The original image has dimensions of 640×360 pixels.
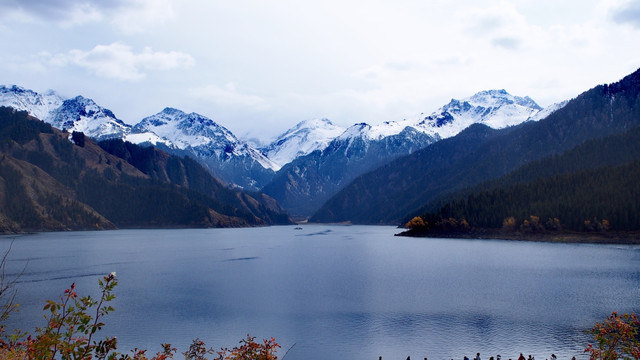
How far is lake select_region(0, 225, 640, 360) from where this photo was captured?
55.6 m

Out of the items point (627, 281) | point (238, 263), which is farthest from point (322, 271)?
point (627, 281)

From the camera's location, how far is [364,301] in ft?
262

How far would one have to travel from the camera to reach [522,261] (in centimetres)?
13525

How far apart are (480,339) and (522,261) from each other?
87.7 meters

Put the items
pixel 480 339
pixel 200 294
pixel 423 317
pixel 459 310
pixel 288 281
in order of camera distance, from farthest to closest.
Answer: pixel 288 281, pixel 200 294, pixel 459 310, pixel 423 317, pixel 480 339

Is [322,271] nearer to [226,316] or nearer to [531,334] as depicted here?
[226,316]

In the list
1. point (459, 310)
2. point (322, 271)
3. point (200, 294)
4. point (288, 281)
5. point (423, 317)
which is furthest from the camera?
point (322, 271)

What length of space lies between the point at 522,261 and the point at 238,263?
7615 centimetres

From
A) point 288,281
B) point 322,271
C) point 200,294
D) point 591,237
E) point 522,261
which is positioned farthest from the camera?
point 591,237

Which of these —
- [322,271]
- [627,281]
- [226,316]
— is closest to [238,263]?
[322,271]

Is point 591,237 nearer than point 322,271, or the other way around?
point 322,271

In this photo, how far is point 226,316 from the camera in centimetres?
7056

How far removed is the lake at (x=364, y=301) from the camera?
55.6 metres

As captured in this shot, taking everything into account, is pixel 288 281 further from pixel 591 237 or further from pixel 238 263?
pixel 591 237
